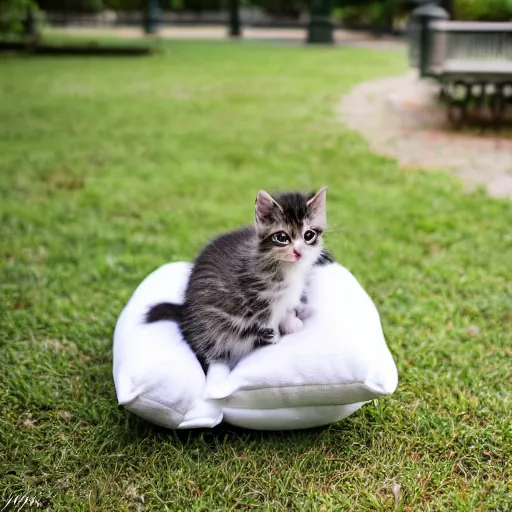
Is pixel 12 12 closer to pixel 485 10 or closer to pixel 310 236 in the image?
pixel 485 10

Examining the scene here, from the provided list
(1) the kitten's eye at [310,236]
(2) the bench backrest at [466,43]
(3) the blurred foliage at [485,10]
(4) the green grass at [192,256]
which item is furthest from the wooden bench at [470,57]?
(1) the kitten's eye at [310,236]

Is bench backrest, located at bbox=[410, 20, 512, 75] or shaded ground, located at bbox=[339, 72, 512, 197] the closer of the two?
shaded ground, located at bbox=[339, 72, 512, 197]

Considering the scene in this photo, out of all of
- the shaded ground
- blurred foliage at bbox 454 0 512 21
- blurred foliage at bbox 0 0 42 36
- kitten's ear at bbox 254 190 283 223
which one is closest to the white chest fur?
kitten's ear at bbox 254 190 283 223

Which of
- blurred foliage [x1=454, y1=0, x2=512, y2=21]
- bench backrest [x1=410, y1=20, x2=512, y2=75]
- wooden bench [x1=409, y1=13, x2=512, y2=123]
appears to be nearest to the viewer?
wooden bench [x1=409, y1=13, x2=512, y2=123]

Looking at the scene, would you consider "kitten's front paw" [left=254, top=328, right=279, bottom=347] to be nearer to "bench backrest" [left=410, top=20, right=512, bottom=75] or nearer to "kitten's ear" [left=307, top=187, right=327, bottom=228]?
"kitten's ear" [left=307, top=187, right=327, bottom=228]

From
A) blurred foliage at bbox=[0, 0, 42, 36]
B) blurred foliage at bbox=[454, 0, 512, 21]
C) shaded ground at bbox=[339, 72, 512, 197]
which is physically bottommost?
shaded ground at bbox=[339, 72, 512, 197]

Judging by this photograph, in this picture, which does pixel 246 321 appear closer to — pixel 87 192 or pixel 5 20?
pixel 87 192

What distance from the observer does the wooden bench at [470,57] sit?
7.31 meters

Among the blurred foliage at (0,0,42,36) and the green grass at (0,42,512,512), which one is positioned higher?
the blurred foliage at (0,0,42,36)

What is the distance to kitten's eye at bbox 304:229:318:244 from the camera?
2.50 meters

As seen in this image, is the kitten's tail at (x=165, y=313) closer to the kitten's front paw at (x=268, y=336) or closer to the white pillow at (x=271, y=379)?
the white pillow at (x=271, y=379)

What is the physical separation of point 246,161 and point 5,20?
1322 centimetres

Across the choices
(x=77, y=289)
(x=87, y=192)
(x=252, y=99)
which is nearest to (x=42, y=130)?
(x=87, y=192)

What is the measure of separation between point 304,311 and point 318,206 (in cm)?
51
